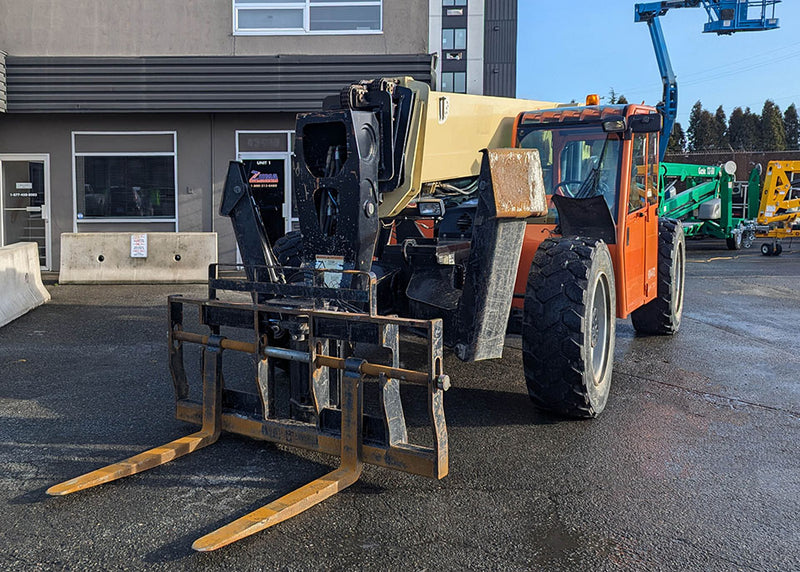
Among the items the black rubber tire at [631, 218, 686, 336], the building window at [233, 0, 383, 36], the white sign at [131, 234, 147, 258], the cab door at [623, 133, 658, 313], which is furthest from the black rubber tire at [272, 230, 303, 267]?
the building window at [233, 0, 383, 36]

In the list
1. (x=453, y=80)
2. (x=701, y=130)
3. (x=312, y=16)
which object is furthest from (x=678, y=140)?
(x=312, y=16)

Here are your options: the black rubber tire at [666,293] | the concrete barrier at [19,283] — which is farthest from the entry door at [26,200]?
the black rubber tire at [666,293]

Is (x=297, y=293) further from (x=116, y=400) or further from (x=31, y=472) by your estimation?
(x=116, y=400)

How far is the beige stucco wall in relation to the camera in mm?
15156

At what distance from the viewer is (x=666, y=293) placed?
907 cm

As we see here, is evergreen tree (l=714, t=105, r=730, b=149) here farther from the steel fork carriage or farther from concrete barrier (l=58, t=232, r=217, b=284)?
the steel fork carriage

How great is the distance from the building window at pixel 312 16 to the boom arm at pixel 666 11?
24.1 ft

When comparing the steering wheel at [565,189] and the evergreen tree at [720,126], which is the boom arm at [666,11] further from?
the evergreen tree at [720,126]

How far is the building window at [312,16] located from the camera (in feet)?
50.0

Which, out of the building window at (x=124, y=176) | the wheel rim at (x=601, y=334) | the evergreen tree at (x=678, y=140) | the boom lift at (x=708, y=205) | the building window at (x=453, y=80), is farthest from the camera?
the building window at (x=453, y=80)

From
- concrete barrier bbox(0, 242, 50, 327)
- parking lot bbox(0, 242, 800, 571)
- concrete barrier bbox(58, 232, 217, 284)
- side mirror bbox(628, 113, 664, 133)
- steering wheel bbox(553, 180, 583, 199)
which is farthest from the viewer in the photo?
concrete barrier bbox(58, 232, 217, 284)

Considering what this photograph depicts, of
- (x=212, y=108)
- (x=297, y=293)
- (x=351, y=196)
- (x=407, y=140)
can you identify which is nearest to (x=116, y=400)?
(x=297, y=293)

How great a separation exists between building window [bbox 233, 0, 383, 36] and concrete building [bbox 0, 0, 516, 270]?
21 mm

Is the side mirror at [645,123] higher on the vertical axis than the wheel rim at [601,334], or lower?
higher
